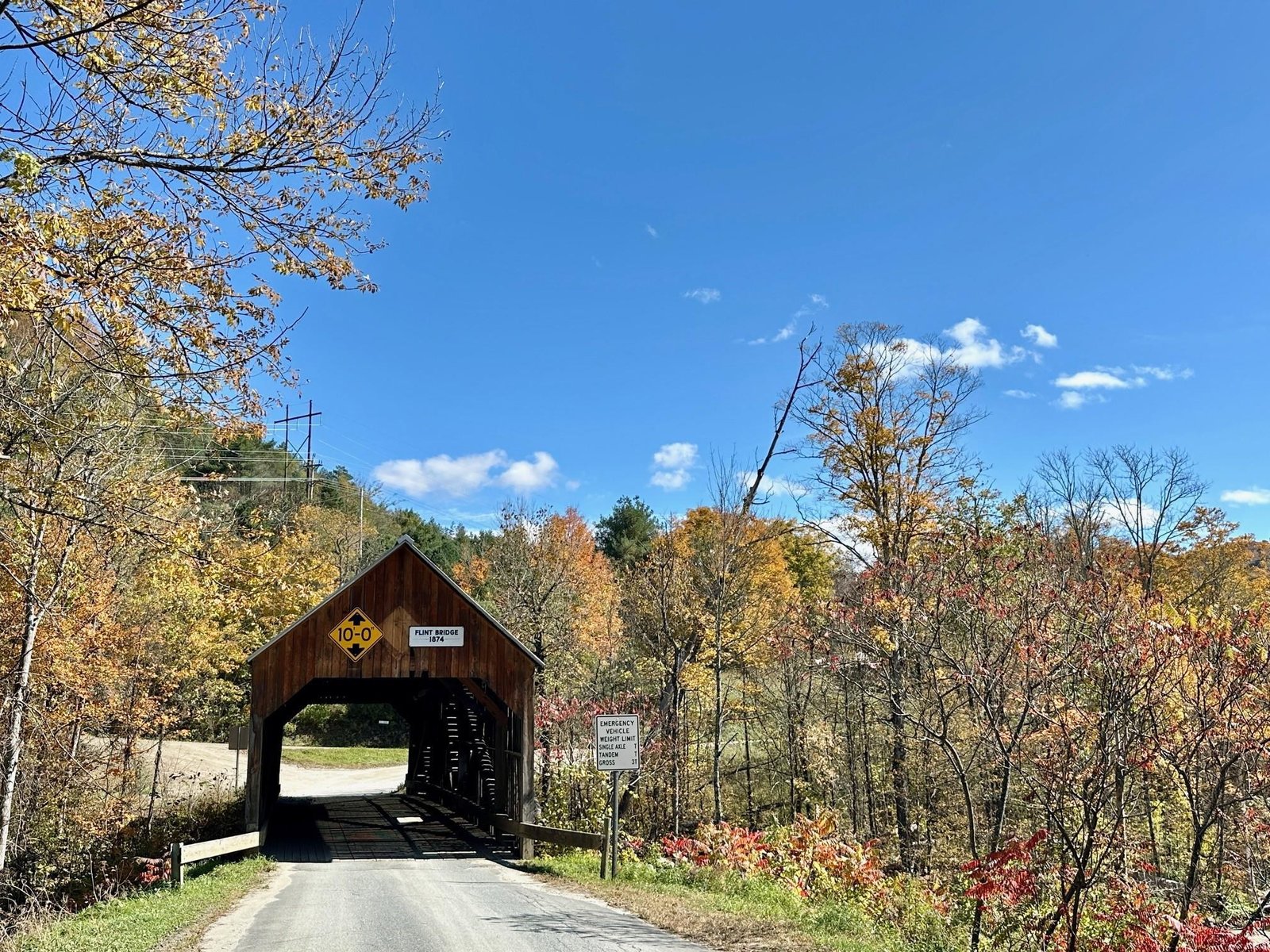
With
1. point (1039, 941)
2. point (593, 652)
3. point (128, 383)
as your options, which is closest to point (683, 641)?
point (593, 652)

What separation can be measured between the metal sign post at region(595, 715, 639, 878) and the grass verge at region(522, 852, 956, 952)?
0.32 meters

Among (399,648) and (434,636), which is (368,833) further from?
(434,636)

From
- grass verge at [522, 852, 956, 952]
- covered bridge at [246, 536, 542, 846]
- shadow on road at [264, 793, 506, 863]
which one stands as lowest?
shadow on road at [264, 793, 506, 863]

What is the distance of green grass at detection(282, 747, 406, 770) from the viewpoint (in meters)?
36.3

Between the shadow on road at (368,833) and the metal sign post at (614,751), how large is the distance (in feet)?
12.2

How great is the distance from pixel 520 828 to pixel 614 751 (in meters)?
3.74

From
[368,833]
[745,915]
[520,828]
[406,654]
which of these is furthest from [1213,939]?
[368,833]

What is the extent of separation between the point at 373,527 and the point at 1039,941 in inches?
1959

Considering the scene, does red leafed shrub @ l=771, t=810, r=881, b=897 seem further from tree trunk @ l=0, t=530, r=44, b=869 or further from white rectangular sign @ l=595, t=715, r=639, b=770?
tree trunk @ l=0, t=530, r=44, b=869

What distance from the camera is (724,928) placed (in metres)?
7.79

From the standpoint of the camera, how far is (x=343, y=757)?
3766cm

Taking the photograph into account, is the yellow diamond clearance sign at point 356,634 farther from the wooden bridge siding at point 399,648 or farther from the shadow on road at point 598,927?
the shadow on road at point 598,927

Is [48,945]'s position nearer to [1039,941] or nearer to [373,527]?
[1039,941]

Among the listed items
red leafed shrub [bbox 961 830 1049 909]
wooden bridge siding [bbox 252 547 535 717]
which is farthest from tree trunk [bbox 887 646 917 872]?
red leafed shrub [bbox 961 830 1049 909]
